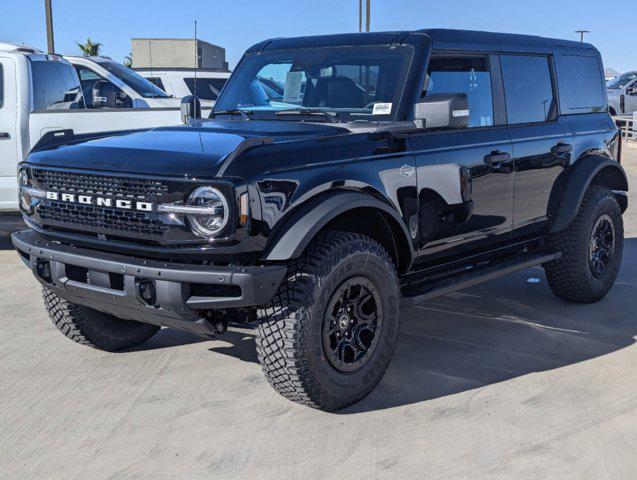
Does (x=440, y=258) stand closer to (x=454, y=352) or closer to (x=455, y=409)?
(x=454, y=352)

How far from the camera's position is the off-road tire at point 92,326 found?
4.71m

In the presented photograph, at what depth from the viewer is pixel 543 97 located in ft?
18.6

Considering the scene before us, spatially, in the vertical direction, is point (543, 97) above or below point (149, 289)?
above

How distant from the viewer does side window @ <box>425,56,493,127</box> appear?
479 cm

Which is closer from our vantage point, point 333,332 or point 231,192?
point 231,192

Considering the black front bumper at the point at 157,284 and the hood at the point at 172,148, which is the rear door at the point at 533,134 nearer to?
the hood at the point at 172,148

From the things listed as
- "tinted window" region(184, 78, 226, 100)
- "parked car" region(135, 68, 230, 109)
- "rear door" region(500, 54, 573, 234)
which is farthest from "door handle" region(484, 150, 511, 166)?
"parked car" region(135, 68, 230, 109)

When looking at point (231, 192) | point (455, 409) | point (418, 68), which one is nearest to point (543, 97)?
point (418, 68)

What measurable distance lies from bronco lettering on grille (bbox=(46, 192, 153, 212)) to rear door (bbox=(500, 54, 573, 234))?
8.09ft

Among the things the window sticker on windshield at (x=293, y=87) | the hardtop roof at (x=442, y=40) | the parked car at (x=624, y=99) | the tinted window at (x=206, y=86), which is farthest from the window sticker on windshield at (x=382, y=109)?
the parked car at (x=624, y=99)

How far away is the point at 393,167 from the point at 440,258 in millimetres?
805

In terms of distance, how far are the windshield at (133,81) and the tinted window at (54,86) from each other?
10.1ft

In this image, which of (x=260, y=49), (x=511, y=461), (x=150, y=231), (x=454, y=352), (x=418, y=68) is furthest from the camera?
(x=260, y=49)

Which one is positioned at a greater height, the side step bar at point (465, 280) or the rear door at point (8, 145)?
the rear door at point (8, 145)
